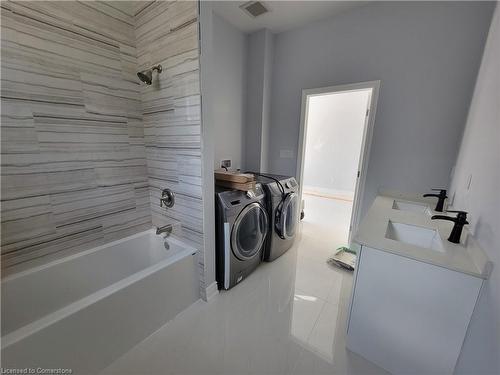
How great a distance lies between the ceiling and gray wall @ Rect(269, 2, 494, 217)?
10 cm

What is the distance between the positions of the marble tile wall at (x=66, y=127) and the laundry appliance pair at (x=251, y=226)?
0.95 metres

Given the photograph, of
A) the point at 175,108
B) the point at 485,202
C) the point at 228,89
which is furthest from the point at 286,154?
the point at 485,202

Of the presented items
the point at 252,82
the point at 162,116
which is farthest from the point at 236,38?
the point at 162,116

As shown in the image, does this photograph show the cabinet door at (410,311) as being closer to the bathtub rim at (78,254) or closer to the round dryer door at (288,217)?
the round dryer door at (288,217)

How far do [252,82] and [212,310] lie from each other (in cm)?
281

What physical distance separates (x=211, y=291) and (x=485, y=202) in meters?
1.91

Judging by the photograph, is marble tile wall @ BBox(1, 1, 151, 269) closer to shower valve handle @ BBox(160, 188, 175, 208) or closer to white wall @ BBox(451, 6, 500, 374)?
shower valve handle @ BBox(160, 188, 175, 208)

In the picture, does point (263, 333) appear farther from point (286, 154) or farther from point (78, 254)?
point (286, 154)

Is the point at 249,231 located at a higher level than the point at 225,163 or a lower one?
lower

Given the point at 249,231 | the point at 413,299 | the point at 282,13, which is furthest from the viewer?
the point at 282,13

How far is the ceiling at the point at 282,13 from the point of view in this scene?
2125mm

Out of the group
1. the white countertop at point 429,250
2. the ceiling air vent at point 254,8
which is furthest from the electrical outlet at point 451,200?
the ceiling air vent at point 254,8

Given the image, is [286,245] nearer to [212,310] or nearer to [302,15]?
[212,310]

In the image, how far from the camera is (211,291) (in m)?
1.74
